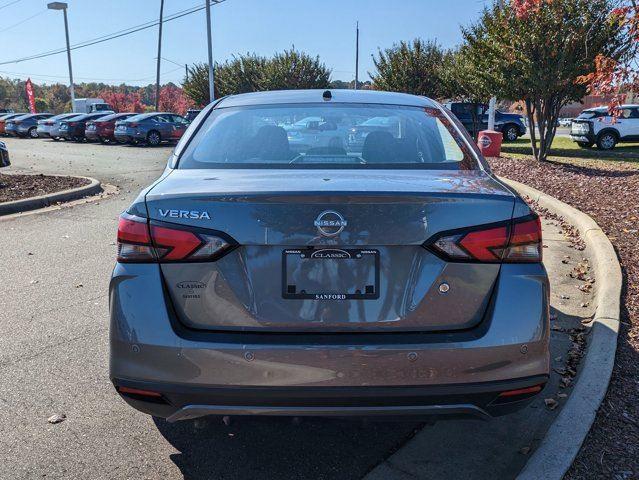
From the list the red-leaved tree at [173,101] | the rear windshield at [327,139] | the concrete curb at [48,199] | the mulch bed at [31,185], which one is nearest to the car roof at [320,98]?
the rear windshield at [327,139]

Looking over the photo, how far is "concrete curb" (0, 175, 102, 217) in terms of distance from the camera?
31.3ft

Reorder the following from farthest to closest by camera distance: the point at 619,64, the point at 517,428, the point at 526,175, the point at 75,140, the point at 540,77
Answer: the point at 75,140 → the point at 540,77 → the point at 526,175 → the point at 619,64 → the point at 517,428

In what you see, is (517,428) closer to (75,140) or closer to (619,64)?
(619,64)

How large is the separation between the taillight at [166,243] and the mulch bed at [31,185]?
8.76m

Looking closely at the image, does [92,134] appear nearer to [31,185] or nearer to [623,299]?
[31,185]

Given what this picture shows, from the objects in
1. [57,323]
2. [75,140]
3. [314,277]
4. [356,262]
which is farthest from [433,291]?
[75,140]

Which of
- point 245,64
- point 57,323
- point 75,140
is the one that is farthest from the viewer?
point 245,64

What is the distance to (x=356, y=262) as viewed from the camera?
91.0 inches

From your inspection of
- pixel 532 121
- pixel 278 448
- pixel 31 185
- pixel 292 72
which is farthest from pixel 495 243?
pixel 292 72

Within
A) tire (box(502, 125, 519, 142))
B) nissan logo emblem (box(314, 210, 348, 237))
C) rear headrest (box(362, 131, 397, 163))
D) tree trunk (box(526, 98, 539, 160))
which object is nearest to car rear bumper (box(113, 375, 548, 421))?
nissan logo emblem (box(314, 210, 348, 237))

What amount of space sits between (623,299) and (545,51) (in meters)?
10.3

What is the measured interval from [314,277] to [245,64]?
5197 centimetres

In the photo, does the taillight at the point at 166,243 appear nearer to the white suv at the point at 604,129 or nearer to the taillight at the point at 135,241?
the taillight at the point at 135,241

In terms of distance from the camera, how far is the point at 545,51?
44.1ft
